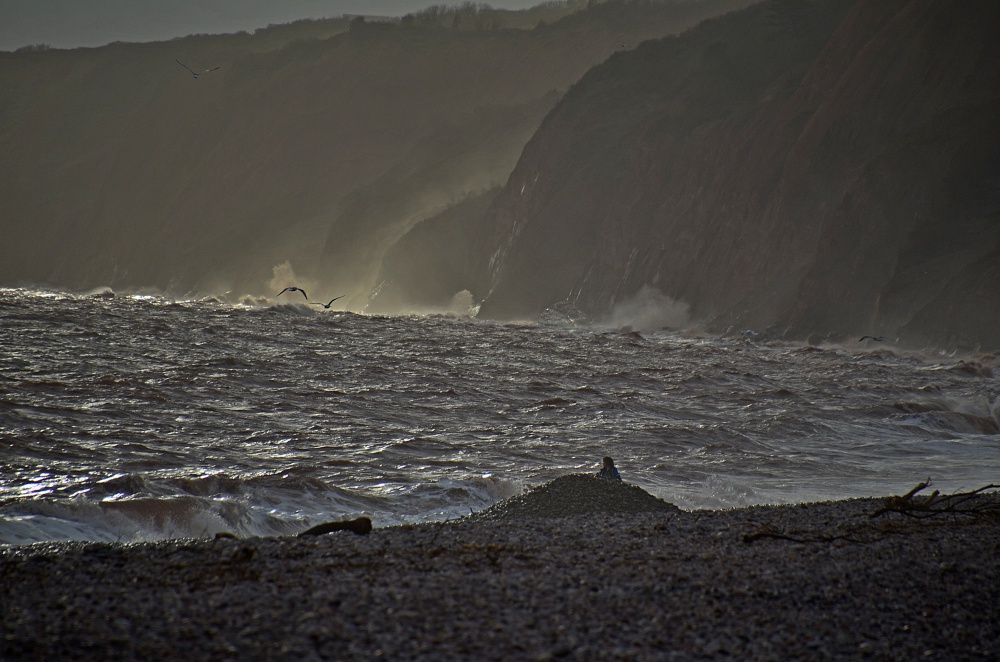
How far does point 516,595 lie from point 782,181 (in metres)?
53.5

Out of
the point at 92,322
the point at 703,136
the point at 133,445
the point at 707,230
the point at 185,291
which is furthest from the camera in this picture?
the point at 185,291

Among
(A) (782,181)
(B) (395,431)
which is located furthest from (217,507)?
(A) (782,181)

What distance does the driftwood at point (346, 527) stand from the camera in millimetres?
5871

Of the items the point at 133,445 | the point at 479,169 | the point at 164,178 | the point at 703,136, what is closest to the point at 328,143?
the point at 164,178

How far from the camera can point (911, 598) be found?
4.25 m

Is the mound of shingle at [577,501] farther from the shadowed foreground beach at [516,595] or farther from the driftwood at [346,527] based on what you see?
the driftwood at [346,527]

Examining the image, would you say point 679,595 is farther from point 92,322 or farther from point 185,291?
point 185,291

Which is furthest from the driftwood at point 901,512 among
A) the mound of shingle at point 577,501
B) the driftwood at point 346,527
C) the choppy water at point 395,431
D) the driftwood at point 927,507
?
the driftwood at point 346,527

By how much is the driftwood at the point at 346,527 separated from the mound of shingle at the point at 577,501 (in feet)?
4.88

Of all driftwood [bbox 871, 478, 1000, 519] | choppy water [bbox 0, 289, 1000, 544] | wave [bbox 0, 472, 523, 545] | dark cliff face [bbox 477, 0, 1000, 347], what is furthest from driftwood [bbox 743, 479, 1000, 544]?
dark cliff face [bbox 477, 0, 1000, 347]

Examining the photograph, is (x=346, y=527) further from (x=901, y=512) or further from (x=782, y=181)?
(x=782, y=181)

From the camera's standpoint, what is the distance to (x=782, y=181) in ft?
175

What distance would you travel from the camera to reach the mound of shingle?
735 centimetres

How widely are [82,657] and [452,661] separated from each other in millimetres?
1381
